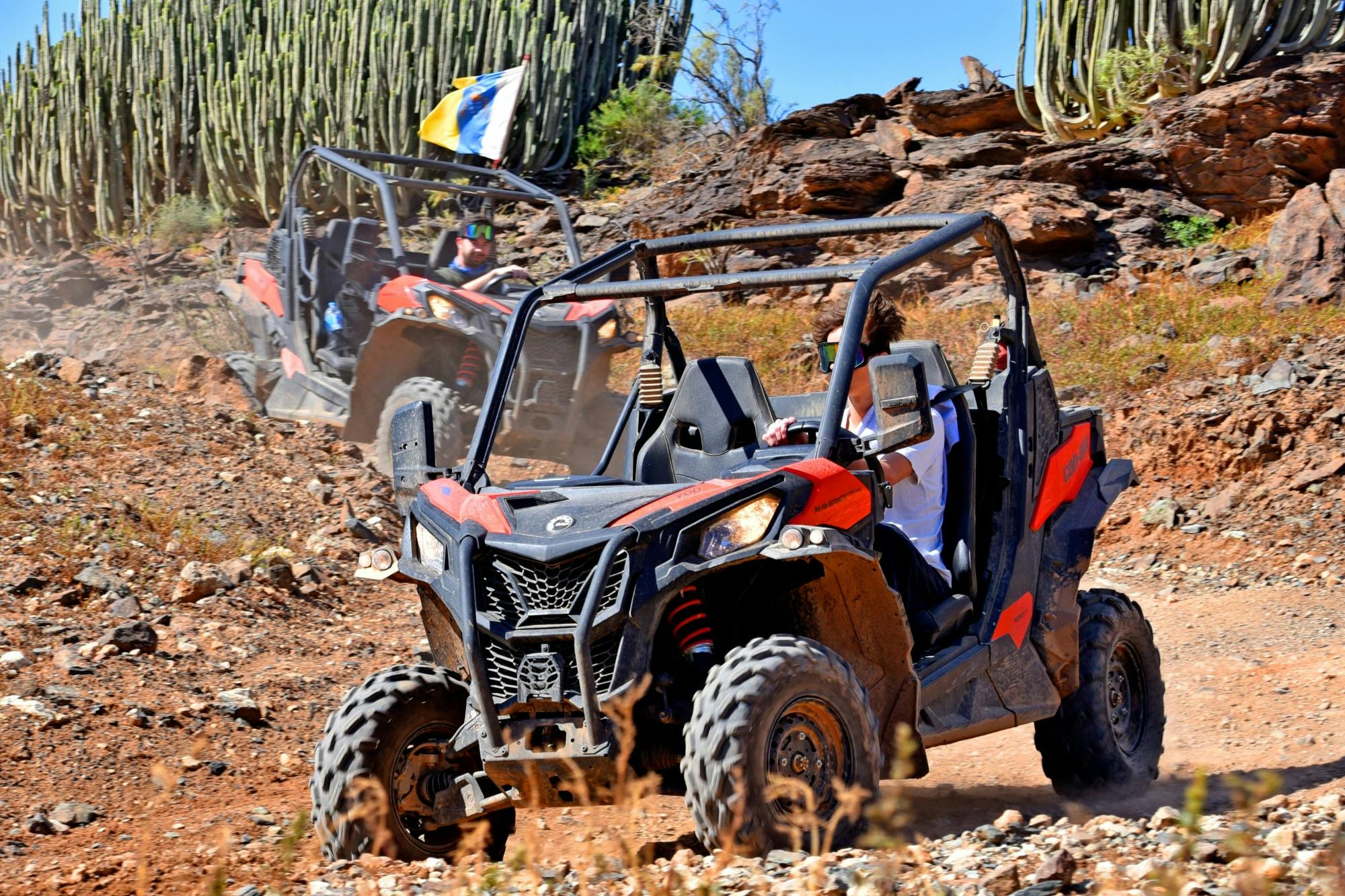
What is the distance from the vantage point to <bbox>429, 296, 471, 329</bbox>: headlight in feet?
32.4

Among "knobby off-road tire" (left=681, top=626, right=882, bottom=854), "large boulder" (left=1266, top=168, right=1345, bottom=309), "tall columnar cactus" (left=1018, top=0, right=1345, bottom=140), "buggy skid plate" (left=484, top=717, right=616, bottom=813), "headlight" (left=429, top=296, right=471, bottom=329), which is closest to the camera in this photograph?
"knobby off-road tire" (left=681, top=626, right=882, bottom=854)

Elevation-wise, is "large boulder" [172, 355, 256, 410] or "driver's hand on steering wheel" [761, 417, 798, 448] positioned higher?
"large boulder" [172, 355, 256, 410]

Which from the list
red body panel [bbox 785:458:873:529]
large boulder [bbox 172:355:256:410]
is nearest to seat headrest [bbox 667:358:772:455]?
red body panel [bbox 785:458:873:529]

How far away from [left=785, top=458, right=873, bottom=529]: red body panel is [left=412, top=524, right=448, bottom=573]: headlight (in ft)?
3.19

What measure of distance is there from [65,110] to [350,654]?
63.1 ft

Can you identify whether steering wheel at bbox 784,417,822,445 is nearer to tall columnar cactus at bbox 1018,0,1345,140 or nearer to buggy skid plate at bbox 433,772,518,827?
buggy skid plate at bbox 433,772,518,827

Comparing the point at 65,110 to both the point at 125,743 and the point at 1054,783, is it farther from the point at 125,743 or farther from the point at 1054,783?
the point at 1054,783

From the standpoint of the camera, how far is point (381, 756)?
3.79m

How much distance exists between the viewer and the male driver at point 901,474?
4.30m

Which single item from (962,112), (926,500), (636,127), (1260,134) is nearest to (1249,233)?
(1260,134)

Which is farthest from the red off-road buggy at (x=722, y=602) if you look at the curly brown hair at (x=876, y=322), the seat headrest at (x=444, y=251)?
the seat headrest at (x=444, y=251)

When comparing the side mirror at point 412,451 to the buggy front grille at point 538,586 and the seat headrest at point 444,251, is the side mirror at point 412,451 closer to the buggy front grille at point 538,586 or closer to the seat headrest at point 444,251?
the buggy front grille at point 538,586

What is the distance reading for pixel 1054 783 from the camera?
17.0 feet

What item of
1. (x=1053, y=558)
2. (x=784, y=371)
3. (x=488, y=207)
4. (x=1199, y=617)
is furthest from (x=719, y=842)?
(x=784, y=371)
